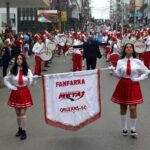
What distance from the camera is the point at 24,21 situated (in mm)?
75125

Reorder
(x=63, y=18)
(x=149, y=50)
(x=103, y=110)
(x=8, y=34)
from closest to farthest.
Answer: (x=103, y=110), (x=149, y=50), (x=8, y=34), (x=63, y=18)

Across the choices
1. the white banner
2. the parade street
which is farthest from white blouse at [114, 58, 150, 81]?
the parade street

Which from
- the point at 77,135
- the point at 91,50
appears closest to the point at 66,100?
the point at 77,135

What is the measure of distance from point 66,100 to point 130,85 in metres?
1.14

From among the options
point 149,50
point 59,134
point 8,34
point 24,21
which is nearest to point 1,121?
point 59,134

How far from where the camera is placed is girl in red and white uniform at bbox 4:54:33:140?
8.85 m

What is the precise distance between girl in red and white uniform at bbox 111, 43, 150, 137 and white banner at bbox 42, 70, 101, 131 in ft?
2.08

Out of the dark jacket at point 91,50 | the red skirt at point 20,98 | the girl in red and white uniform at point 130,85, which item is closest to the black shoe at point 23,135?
the red skirt at point 20,98

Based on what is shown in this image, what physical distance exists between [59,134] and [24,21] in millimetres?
66903

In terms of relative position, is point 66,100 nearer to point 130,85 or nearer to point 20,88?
point 20,88

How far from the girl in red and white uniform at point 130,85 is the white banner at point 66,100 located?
633 millimetres

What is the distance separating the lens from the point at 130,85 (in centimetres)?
878

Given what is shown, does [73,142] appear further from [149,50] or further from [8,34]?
[8,34]

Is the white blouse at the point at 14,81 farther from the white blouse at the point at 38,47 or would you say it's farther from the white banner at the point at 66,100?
the white blouse at the point at 38,47
